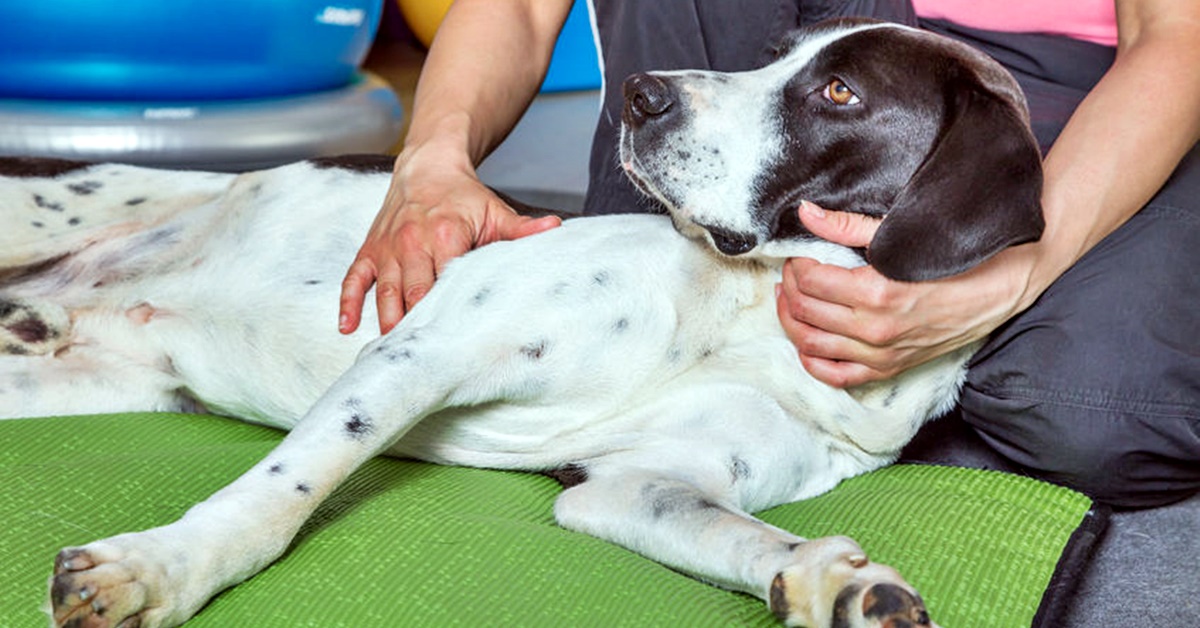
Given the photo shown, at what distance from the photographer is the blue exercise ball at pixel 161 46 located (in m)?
3.81

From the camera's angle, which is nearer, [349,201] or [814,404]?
[814,404]

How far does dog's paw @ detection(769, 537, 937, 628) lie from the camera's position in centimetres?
137

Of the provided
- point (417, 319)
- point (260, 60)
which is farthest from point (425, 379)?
point (260, 60)

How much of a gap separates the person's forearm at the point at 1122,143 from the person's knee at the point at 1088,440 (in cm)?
26

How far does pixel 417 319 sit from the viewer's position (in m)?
1.94

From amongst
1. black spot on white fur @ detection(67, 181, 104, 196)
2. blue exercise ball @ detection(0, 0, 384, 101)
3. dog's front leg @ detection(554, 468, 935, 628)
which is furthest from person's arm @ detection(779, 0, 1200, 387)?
blue exercise ball @ detection(0, 0, 384, 101)

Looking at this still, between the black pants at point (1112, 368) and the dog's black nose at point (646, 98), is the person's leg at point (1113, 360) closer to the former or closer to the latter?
the black pants at point (1112, 368)

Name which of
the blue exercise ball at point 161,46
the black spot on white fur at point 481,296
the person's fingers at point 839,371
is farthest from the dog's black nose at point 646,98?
the blue exercise ball at point 161,46

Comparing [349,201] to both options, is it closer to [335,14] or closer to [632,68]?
[632,68]

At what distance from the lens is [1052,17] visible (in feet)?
8.55

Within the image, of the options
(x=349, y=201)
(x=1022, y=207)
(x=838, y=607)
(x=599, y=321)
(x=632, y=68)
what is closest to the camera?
(x=838, y=607)

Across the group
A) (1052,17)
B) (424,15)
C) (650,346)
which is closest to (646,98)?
(650,346)

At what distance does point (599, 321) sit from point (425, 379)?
10.4 inches

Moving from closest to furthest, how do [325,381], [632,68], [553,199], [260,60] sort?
[325,381] < [632,68] < [260,60] < [553,199]
